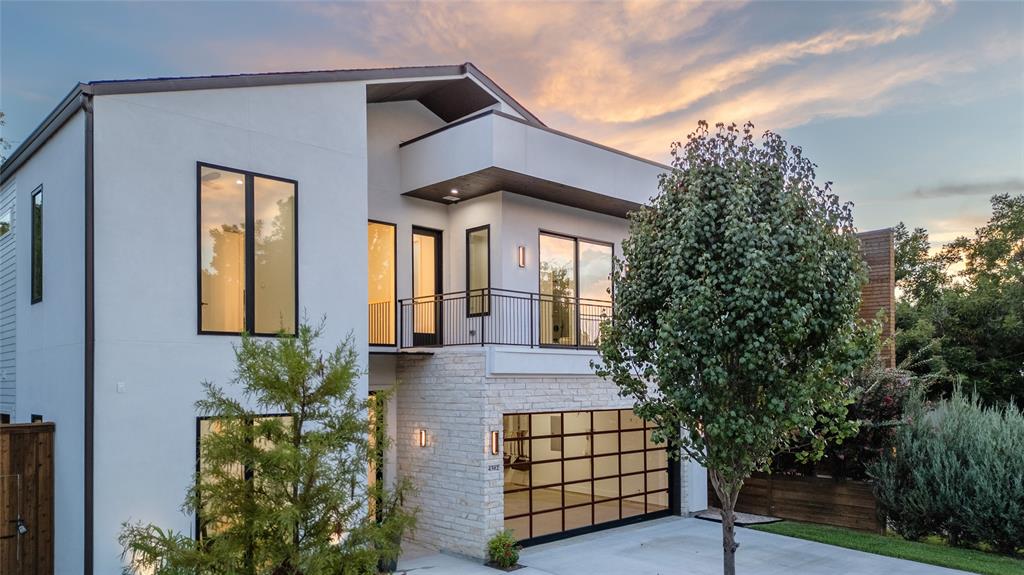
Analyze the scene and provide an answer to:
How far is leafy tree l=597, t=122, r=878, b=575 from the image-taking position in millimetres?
6324

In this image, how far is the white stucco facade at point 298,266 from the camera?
7848mm

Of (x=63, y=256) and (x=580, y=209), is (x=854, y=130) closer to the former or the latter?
(x=580, y=209)

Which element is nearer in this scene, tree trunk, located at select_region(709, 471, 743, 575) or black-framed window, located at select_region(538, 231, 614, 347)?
tree trunk, located at select_region(709, 471, 743, 575)

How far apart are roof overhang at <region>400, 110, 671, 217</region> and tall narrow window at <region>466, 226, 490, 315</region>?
2.38ft

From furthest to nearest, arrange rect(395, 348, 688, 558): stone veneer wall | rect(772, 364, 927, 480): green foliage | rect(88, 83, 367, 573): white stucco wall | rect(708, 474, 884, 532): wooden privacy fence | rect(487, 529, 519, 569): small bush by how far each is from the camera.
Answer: rect(708, 474, 884, 532): wooden privacy fence → rect(772, 364, 927, 480): green foliage → rect(395, 348, 688, 558): stone veneer wall → rect(487, 529, 519, 569): small bush → rect(88, 83, 367, 573): white stucco wall

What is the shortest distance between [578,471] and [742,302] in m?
7.53

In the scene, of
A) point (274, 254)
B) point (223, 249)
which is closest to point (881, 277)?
point (274, 254)

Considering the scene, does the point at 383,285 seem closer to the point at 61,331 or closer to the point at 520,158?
the point at 520,158

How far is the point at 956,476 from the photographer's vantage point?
1174cm

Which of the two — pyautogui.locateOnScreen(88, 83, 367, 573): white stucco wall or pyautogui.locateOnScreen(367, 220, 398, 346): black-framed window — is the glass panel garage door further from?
pyautogui.locateOnScreen(88, 83, 367, 573): white stucco wall

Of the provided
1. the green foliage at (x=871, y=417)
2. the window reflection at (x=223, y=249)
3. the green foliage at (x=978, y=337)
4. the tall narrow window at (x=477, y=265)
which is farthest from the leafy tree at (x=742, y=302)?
the green foliage at (x=978, y=337)

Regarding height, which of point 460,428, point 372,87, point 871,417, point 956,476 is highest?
point 372,87

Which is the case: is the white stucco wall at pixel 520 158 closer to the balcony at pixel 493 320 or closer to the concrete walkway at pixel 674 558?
the balcony at pixel 493 320

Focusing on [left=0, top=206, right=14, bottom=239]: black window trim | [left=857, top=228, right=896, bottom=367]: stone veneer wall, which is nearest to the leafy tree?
[left=0, top=206, right=14, bottom=239]: black window trim
